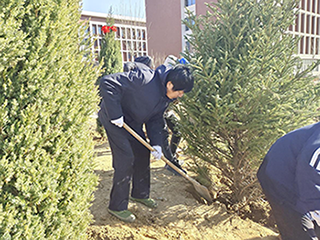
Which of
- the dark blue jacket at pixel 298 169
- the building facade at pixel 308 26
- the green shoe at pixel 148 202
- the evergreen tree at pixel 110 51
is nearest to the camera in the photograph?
the dark blue jacket at pixel 298 169

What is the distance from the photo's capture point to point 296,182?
1712 mm

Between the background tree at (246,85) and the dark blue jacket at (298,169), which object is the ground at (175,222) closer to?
the background tree at (246,85)

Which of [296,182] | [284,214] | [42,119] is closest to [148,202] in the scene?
[284,214]

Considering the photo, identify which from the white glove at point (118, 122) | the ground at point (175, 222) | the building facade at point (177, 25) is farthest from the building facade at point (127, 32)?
the building facade at point (177, 25)

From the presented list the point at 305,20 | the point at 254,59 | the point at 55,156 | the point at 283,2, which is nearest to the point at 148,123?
the point at 254,59

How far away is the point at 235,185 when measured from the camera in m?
3.35

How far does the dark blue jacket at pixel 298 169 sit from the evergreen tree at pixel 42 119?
1305mm

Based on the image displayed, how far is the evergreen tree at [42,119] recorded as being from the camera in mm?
1389

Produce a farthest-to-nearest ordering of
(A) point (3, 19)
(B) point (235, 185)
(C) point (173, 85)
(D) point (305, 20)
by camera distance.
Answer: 1. (D) point (305, 20)
2. (B) point (235, 185)
3. (C) point (173, 85)
4. (A) point (3, 19)

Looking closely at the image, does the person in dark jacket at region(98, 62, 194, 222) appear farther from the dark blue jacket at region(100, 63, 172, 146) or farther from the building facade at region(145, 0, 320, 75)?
the building facade at region(145, 0, 320, 75)

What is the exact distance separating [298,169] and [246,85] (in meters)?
1.33

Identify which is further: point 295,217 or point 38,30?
point 295,217

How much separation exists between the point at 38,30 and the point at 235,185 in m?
2.77

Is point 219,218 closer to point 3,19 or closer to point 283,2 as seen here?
point 283,2
